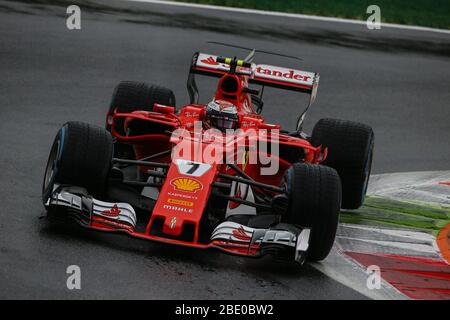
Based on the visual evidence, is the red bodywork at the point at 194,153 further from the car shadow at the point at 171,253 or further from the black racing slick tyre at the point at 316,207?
the black racing slick tyre at the point at 316,207

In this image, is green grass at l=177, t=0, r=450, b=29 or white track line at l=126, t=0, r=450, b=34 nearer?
white track line at l=126, t=0, r=450, b=34

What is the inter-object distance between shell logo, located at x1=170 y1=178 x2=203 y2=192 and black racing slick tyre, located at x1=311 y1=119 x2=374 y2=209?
1.95 meters

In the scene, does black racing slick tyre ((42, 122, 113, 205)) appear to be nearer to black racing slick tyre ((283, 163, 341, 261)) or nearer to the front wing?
the front wing

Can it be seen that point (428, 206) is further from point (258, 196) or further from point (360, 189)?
point (258, 196)

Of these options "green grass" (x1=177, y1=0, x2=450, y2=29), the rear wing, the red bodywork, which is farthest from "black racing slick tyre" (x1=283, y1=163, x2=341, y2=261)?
"green grass" (x1=177, y1=0, x2=450, y2=29)

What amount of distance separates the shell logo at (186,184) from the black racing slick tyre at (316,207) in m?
0.71

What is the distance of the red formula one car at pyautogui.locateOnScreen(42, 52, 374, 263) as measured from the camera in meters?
8.51

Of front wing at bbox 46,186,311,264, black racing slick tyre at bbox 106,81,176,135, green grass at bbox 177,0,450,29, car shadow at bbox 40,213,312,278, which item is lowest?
car shadow at bbox 40,213,312,278

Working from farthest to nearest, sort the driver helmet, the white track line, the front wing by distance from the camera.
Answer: the white track line → the driver helmet → the front wing

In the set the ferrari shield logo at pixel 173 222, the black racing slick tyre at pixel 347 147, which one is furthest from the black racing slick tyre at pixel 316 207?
the black racing slick tyre at pixel 347 147

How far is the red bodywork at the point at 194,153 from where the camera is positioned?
8.48m

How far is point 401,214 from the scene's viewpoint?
35.5ft

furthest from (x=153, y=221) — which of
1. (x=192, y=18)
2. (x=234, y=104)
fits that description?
(x=192, y=18)

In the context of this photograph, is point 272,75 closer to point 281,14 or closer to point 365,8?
point 281,14
